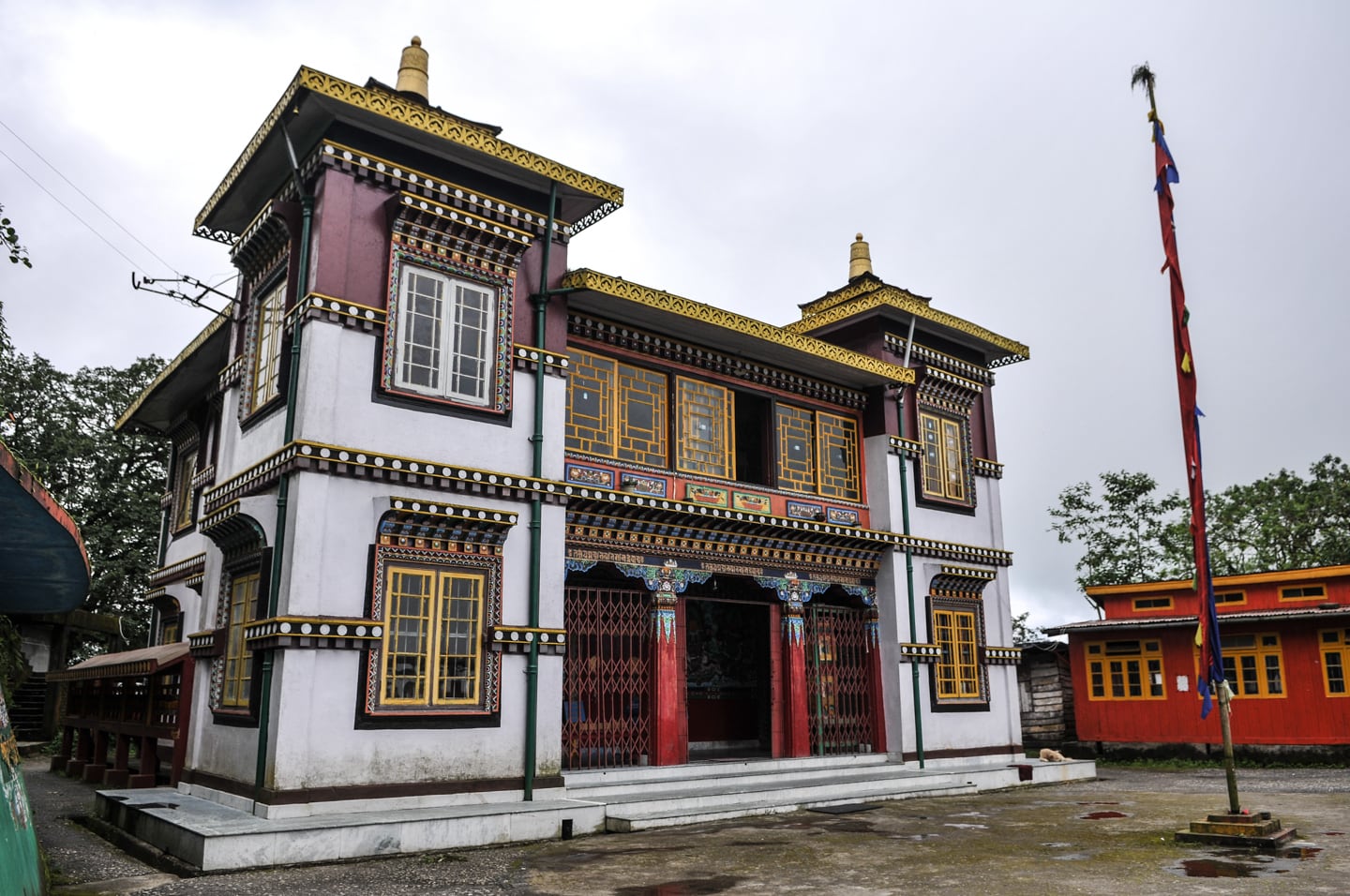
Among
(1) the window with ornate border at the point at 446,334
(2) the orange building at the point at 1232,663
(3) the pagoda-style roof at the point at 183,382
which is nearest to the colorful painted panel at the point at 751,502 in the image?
(1) the window with ornate border at the point at 446,334

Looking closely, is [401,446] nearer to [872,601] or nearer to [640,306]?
[640,306]

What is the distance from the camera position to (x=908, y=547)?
1736 centimetres

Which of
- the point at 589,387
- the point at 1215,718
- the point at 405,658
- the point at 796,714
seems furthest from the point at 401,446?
the point at 1215,718

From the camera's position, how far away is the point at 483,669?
38.1 ft

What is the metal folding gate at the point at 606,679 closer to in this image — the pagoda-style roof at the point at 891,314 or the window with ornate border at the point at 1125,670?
the pagoda-style roof at the point at 891,314

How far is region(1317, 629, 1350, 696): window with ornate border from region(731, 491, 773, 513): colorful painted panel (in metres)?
12.3

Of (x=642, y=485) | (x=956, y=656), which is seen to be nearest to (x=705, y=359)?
(x=642, y=485)

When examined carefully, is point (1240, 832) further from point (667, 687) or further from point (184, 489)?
point (184, 489)

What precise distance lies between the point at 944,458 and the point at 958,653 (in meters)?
3.56

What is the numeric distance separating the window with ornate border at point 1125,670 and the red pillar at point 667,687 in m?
13.1

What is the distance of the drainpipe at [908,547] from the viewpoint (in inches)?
659

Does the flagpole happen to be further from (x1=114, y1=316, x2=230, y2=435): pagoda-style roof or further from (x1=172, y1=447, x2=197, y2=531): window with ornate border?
(x1=172, y1=447, x2=197, y2=531): window with ornate border

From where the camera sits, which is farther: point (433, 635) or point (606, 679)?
point (606, 679)

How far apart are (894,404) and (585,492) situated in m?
7.01
